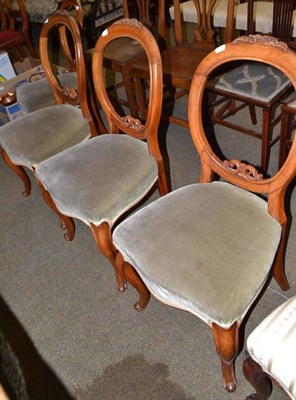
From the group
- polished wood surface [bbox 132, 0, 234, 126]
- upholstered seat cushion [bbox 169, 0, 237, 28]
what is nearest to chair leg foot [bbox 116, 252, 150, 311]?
polished wood surface [bbox 132, 0, 234, 126]

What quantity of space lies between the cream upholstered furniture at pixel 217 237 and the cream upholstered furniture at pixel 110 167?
16cm

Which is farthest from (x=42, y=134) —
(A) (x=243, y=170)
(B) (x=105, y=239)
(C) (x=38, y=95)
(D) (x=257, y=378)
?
(D) (x=257, y=378)

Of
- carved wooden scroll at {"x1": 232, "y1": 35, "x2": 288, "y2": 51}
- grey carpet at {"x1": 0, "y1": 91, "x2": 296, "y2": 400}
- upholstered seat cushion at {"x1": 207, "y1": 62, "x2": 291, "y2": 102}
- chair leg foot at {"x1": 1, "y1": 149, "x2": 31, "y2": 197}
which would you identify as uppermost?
carved wooden scroll at {"x1": 232, "y1": 35, "x2": 288, "y2": 51}

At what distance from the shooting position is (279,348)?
785mm

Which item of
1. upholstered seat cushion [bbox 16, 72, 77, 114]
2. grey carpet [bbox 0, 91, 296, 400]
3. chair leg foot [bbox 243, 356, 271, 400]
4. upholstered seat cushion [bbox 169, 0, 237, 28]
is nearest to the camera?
chair leg foot [bbox 243, 356, 271, 400]

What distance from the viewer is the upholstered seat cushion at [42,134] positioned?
1621 millimetres

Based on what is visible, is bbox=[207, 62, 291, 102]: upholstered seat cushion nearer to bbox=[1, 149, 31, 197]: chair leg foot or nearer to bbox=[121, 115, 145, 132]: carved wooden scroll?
bbox=[121, 115, 145, 132]: carved wooden scroll

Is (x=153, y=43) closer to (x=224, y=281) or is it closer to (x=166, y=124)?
(x=224, y=281)

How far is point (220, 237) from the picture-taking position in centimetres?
102

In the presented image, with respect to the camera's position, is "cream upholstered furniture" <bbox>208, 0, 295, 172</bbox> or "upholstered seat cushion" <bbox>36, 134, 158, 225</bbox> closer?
"upholstered seat cushion" <bbox>36, 134, 158, 225</bbox>

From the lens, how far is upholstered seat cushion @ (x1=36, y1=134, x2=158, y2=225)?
4.20 ft

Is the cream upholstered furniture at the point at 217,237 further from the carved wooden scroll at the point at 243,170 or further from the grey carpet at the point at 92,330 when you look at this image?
the grey carpet at the point at 92,330

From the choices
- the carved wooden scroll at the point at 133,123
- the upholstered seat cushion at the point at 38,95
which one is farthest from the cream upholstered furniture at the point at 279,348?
the upholstered seat cushion at the point at 38,95

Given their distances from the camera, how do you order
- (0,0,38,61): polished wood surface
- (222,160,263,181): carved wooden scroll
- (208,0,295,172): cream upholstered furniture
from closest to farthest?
(222,160,263,181): carved wooden scroll
(208,0,295,172): cream upholstered furniture
(0,0,38,61): polished wood surface
